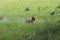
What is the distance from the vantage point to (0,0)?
16.0 metres

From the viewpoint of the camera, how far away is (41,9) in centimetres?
1233

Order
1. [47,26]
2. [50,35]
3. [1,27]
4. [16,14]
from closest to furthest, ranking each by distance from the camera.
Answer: [50,35] → [47,26] → [1,27] → [16,14]

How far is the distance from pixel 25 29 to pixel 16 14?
10.4 feet

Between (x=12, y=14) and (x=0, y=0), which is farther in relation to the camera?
(x=0, y=0)

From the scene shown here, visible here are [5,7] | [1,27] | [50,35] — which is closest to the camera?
[50,35]

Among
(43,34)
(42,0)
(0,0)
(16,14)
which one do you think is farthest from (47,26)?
(0,0)

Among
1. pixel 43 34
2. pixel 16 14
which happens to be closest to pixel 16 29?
pixel 43 34

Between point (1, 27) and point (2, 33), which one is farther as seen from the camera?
point (1, 27)

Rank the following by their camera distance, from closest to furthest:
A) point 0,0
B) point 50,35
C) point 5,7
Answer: point 50,35
point 5,7
point 0,0

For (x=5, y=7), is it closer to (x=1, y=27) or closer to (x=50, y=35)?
(x=1, y=27)

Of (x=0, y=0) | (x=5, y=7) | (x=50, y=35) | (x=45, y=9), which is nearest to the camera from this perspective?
(x=50, y=35)

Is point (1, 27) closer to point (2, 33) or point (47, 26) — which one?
point (2, 33)

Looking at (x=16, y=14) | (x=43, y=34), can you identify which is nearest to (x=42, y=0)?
(x=16, y=14)

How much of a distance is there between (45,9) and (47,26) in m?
4.26
